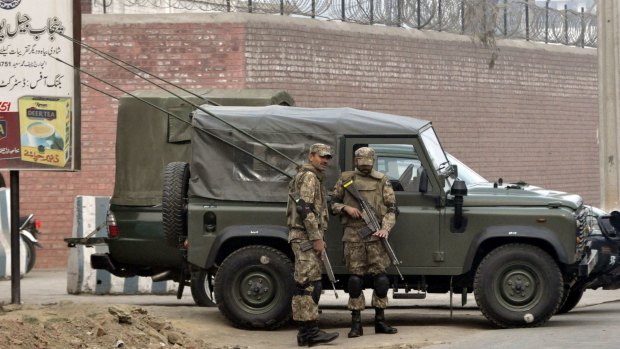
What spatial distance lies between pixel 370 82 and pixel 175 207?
10.9m

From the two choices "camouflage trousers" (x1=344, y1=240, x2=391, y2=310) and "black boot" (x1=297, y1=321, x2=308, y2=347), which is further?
"camouflage trousers" (x1=344, y1=240, x2=391, y2=310)

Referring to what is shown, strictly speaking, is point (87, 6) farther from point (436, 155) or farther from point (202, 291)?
point (436, 155)

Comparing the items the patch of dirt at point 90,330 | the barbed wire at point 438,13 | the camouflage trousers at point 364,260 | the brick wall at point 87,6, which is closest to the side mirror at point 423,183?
the camouflage trousers at point 364,260

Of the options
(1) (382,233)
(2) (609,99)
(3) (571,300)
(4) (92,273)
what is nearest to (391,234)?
(1) (382,233)

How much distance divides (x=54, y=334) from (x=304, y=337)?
233cm

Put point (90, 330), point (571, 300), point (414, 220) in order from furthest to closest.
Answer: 1. point (571, 300)
2. point (414, 220)
3. point (90, 330)

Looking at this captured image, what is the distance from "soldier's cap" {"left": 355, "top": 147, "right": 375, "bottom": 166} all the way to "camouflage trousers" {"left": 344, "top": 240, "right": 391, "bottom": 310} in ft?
2.36

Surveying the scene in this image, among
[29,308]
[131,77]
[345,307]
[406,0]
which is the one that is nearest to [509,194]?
[345,307]

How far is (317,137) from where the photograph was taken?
44.9 feet

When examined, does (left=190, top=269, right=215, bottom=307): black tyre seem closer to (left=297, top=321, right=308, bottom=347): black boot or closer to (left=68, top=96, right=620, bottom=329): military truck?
(left=68, top=96, right=620, bottom=329): military truck

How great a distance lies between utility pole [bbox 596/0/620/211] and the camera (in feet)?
65.0

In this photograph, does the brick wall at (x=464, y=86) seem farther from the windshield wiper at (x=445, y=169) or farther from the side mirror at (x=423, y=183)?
the side mirror at (x=423, y=183)

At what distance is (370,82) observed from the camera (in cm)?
2433

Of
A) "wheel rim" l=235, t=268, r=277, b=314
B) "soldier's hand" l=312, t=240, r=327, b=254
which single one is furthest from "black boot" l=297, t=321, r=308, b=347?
"wheel rim" l=235, t=268, r=277, b=314
